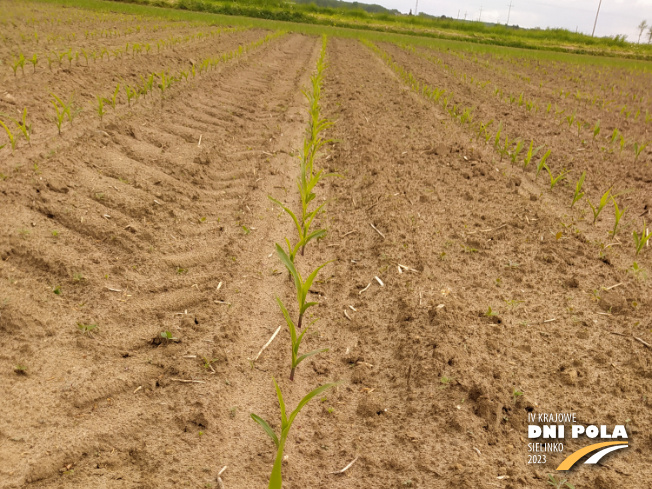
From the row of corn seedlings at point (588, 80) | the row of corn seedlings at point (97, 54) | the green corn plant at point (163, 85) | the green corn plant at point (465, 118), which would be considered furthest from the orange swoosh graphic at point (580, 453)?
the row of corn seedlings at point (588, 80)

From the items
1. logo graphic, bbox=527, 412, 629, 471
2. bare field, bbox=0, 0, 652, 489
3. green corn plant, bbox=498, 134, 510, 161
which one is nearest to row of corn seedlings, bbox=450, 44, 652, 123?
green corn plant, bbox=498, 134, 510, 161

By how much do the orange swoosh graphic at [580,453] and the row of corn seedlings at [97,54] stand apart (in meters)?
6.77

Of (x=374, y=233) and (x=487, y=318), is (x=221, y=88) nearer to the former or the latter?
(x=374, y=233)

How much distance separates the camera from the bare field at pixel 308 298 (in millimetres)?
1834

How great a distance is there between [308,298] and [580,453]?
5.65 ft

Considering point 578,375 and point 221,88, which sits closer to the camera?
point 578,375

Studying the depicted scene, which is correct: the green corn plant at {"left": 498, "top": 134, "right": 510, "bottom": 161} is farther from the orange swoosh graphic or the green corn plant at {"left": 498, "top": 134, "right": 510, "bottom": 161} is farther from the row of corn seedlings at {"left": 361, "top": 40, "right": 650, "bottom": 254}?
the orange swoosh graphic

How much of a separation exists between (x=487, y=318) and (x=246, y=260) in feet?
5.67

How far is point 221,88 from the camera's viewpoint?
752 cm

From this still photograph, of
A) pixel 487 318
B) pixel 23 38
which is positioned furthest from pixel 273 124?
pixel 23 38

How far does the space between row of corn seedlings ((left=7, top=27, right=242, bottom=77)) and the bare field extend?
40 centimetres

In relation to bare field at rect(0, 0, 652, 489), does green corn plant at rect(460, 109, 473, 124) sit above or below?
above

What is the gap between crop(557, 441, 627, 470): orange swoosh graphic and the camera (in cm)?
181

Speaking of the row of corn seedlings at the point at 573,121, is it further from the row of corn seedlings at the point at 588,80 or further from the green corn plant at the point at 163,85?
the green corn plant at the point at 163,85
